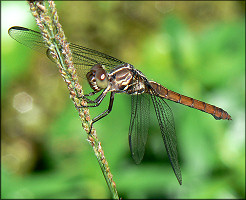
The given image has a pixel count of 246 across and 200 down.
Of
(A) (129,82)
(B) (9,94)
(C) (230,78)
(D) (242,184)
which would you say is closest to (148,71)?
(C) (230,78)

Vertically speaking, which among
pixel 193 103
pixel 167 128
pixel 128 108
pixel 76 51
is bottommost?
pixel 167 128

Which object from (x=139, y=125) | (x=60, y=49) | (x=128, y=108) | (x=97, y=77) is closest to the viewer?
(x=60, y=49)

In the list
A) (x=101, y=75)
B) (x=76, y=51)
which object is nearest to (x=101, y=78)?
(x=101, y=75)

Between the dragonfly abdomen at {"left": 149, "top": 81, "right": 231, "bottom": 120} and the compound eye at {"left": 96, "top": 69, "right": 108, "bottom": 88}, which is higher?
the compound eye at {"left": 96, "top": 69, "right": 108, "bottom": 88}

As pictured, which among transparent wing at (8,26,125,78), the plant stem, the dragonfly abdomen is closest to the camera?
the plant stem

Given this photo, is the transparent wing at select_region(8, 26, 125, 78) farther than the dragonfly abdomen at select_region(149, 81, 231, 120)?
No

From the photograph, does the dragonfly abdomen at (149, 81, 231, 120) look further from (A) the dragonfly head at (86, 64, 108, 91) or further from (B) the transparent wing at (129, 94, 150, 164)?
(A) the dragonfly head at (86, 64, 108, 91)

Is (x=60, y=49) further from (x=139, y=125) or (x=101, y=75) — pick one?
(x=139, y=125)

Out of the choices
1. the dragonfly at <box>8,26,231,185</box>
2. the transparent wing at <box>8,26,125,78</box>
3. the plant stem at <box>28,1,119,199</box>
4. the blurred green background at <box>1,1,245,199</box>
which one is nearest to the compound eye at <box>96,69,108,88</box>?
the dragonfly at <box>8,26,231,185</box>
